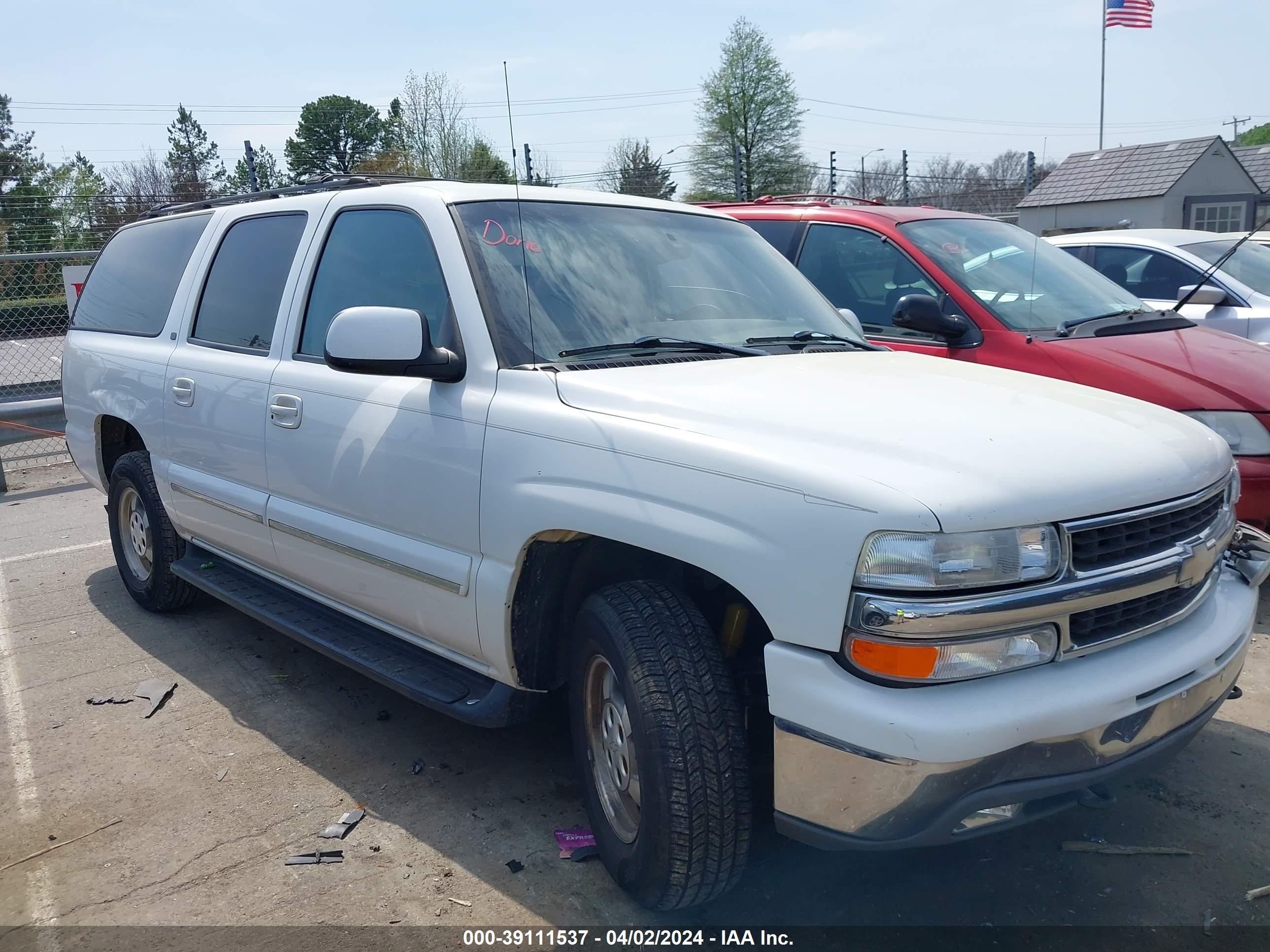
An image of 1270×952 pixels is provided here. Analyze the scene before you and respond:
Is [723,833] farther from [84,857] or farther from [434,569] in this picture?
[84,857]

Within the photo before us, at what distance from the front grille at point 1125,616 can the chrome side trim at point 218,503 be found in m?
2.96

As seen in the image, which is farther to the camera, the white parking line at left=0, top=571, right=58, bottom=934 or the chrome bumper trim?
the white parking line at left=0, top=571, right=58, bottom=934

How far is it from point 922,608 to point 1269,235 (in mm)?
10849

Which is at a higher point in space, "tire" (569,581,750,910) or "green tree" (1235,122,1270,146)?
"green tree" (1235,122,1270,146)

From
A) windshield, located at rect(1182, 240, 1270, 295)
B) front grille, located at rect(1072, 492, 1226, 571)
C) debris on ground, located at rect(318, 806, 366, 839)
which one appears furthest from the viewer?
windshield, located at rect(1182, 240, 1270, 295)

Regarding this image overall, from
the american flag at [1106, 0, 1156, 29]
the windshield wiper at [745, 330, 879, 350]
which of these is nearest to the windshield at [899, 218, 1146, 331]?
the windshield wiper at [745, 330, 879, 350]

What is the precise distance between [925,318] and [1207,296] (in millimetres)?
3290

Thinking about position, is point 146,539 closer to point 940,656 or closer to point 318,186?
point 318,186

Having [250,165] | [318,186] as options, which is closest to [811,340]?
[318,186]

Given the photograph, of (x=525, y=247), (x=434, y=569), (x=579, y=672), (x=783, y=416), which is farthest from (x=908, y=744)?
(x=525, y=247)

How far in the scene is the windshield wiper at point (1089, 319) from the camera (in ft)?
17.3

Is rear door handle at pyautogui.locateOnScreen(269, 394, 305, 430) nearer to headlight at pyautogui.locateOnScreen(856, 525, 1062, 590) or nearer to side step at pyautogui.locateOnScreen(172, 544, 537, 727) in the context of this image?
side step at pyautogui.locateOnScreen(172, 544, 537, 727)

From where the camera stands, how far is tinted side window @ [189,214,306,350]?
13.6ft

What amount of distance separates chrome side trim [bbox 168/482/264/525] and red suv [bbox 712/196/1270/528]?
10.2ft
